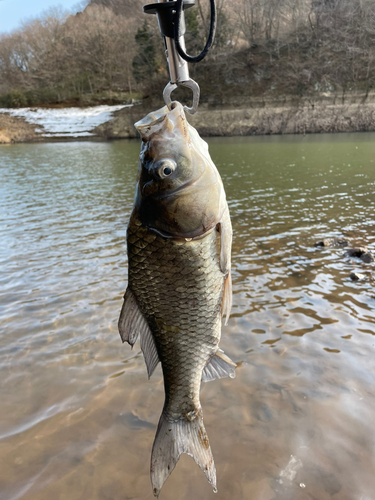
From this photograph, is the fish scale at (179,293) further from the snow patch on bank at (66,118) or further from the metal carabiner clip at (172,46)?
the snow patch on bank at (66,118)

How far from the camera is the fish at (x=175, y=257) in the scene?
5.27ft

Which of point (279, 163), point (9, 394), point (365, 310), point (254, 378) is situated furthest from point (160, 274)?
point (279, 163)

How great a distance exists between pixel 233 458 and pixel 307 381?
3.91 ft

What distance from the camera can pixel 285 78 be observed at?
143 feet

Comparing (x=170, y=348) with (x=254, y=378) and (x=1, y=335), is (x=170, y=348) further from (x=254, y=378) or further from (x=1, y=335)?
(x=1, y=335)

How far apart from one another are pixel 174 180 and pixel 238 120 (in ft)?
130

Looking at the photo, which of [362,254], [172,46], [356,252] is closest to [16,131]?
[356,252]

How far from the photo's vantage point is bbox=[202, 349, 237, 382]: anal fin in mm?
2061

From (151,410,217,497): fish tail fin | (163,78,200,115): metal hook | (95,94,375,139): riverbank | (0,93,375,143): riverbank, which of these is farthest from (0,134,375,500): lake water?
(0,93,375,143): riverbank

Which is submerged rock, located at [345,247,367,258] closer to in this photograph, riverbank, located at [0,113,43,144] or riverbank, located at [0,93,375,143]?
riverbank, located at [0,93,375,143]

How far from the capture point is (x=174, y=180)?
5.29ft

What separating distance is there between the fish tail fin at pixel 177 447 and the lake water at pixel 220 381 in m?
0.70

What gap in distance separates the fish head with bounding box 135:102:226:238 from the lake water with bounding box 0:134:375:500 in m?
2.06

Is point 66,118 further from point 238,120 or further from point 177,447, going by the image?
point 177,447
